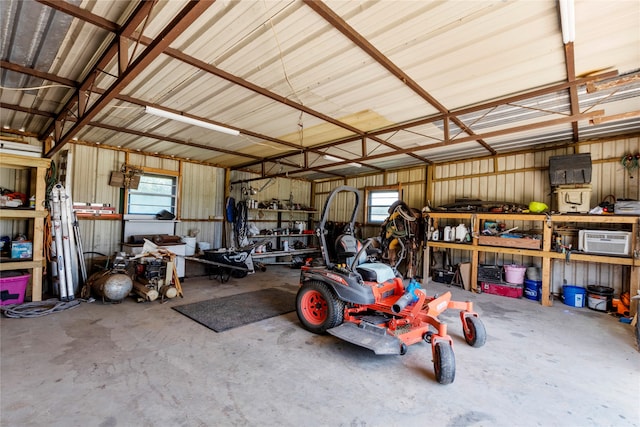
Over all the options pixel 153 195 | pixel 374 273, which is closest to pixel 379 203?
pixel 374 273

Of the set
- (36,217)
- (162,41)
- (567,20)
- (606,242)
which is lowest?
(606,242)

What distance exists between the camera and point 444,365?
2459 mm

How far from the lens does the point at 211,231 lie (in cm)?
830

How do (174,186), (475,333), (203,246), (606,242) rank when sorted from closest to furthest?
1. (475,333)
2. (606,242)
3. (174,186)
4. (203,246)

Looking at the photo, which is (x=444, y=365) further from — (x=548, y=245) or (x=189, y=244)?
(x=189, y=244)

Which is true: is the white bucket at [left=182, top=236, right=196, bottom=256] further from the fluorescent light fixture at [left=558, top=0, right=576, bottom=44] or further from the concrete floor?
the fluorescent light fixture at [left=558, top=0, right=576, bottom=44]

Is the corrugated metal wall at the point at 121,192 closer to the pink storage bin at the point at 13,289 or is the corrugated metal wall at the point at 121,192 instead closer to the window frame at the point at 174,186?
the window frame at the point at 174,186

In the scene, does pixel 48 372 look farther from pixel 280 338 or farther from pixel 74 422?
pixel 280 338

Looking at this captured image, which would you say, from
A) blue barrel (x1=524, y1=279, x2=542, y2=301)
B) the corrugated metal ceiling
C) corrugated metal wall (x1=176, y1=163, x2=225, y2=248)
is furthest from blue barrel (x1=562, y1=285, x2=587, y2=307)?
corrugated metal wall (x1=176, y1=163, x2=225, y2=248)

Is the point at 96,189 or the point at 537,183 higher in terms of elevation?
the point at 537,183

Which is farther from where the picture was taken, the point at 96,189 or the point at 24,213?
the point at 96,189

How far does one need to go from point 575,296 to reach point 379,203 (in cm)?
525

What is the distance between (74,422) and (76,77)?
3.78 metres

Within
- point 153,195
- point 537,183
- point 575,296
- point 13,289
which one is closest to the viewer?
point 13,289
